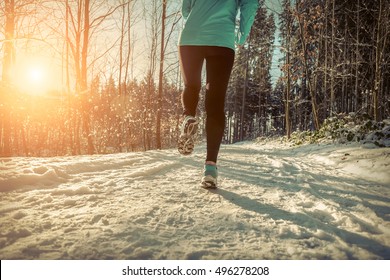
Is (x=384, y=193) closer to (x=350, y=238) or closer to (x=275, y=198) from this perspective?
(x=275, y=198)

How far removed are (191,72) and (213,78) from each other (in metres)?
0.22

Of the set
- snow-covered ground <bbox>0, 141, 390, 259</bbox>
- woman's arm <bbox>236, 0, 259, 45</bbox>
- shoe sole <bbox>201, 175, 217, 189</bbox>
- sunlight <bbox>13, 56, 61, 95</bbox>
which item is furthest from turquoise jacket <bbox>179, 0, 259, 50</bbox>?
sunlight <bbox>13, 56, 61, 95</bbox>

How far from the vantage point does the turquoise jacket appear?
215 cm

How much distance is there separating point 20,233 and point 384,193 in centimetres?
226

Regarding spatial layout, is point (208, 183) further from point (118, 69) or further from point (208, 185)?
point (118, 69)

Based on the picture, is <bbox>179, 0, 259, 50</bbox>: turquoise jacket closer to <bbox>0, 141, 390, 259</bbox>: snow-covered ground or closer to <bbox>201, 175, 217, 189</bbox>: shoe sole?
<bbox>201, 175, 217, 189</bbox>: shoe sole

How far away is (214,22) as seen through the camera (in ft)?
7.16

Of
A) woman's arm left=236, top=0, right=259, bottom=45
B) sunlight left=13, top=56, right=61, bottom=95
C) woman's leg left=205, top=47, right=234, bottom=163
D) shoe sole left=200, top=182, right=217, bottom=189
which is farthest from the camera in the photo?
sunlight left=13, top=56, right=61, bottom=95

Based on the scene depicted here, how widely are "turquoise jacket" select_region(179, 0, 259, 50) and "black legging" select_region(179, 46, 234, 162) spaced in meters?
0.06

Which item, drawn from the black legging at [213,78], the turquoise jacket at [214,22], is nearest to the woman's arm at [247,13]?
the turquoise jacket at [214,22]

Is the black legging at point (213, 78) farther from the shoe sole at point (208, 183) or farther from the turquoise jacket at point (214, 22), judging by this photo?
the shoe sole at point (208, 183)

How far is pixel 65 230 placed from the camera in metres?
1.07

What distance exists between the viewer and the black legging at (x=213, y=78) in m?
2.13
